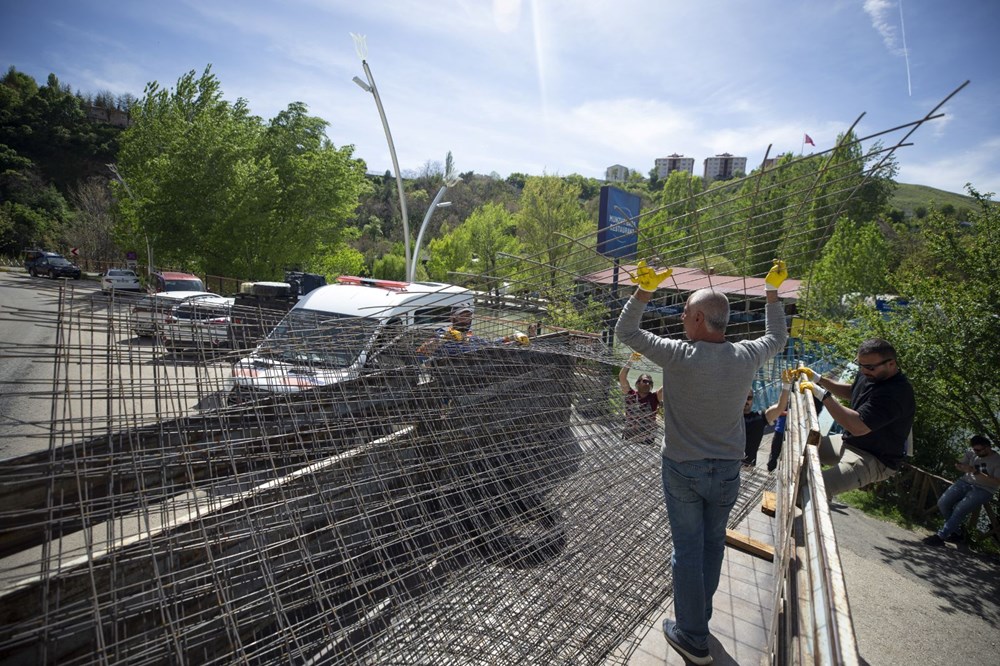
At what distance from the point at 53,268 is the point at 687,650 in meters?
38.8

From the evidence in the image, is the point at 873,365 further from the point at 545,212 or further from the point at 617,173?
the point at 617,173

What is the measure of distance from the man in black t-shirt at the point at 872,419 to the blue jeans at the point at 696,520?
3.71 feet

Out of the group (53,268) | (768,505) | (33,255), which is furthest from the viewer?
(33,255)

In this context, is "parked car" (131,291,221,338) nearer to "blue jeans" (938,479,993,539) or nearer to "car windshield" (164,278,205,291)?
"blue jeans" (938,479,993,539)

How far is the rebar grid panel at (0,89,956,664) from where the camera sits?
6.12 ft

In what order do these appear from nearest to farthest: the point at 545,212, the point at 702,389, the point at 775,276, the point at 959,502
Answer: the point at 702,389, the point at 775,276, the point at 959,502, the point at 545,212

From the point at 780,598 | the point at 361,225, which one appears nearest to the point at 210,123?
the point at 780,598

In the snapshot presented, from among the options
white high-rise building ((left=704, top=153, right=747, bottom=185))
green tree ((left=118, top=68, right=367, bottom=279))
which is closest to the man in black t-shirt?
green tree ((left=118, top=68, right=367, bottom=279))

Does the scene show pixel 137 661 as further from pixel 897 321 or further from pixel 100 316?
pixel 897 321

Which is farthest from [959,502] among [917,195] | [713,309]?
[917,195]

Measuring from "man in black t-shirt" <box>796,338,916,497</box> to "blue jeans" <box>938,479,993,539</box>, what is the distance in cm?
431

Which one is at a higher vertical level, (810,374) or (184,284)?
(810,374)

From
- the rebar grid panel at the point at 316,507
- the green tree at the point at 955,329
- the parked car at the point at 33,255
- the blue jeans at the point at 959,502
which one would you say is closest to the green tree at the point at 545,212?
the green tree at the point at 955,329

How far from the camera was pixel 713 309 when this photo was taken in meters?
2.26
